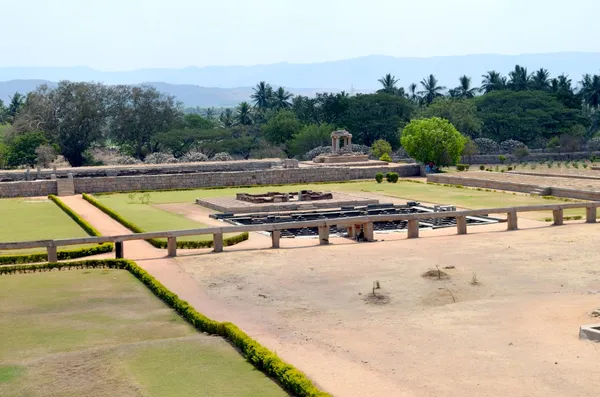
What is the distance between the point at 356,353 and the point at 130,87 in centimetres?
6841

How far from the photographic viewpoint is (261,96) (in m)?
99.1

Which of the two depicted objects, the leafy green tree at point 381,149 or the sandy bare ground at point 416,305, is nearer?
the sandy bare ground at point 416,305

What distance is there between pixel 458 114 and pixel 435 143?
65.8ft

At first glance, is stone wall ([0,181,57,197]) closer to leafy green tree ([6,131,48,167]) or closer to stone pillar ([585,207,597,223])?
leafy green tree ([6,131,48,167])

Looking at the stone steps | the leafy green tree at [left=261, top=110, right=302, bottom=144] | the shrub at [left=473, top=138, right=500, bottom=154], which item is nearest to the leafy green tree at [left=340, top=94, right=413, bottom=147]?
the leafy green tree at [left=261, top=110, right=302, bottom=144]

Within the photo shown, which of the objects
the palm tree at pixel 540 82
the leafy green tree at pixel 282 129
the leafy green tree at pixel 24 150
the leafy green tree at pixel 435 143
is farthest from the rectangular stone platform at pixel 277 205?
the palm tree at pixel 540 82

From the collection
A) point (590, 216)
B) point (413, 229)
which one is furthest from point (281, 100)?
point (413, 229)

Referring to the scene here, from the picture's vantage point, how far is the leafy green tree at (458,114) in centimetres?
7419

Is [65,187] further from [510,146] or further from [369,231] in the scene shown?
[510,146]

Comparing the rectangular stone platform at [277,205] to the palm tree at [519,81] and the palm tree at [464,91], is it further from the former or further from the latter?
the palm tree at [519,81]

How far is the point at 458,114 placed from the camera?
7450 centimetres

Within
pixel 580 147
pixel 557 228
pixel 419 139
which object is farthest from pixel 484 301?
pixel 580 147

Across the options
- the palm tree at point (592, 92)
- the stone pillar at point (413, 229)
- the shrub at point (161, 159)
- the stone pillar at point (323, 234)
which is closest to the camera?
the stone pillar at point (323, 234)

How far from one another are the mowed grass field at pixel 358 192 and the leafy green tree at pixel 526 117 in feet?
93.7
